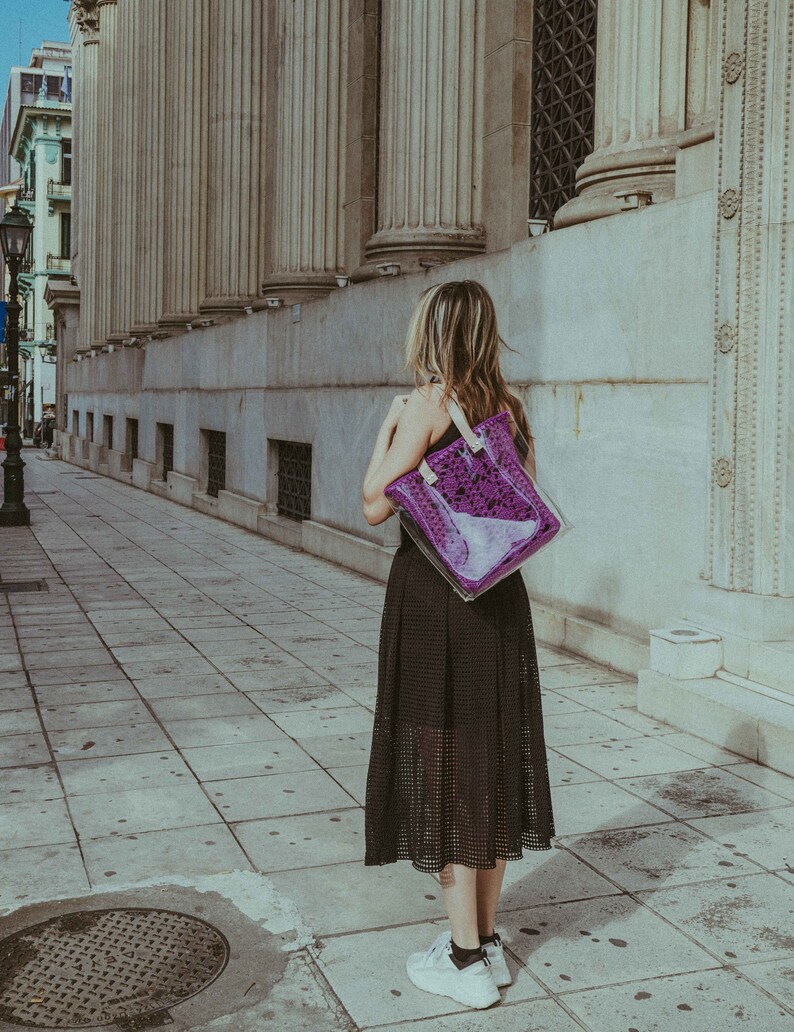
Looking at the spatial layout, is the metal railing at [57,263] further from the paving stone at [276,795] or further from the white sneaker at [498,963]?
the white sneaker at [498,963]

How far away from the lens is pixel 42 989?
12.8 feet

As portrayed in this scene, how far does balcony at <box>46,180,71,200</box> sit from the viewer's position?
85750 millimetres

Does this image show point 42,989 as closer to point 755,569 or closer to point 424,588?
point 424,588

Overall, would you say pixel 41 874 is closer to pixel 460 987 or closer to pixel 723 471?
pixel 460 987

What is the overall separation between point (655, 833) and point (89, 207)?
3974 cm

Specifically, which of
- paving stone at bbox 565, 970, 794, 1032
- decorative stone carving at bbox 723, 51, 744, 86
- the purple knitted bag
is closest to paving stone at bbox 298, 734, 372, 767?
paving stone at bbox 565, 970, 794, 1032

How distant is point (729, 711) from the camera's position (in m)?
6.64

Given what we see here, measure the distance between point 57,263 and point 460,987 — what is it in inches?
3591

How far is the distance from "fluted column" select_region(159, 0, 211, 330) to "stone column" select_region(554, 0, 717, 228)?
15.5 metres

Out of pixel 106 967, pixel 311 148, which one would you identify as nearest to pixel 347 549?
pixel 311 148

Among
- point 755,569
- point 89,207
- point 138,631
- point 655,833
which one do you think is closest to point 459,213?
point 138,631

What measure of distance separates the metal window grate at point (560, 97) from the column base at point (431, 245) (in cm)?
77

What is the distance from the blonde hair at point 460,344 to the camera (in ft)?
12.2

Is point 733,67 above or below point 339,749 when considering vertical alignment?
above
